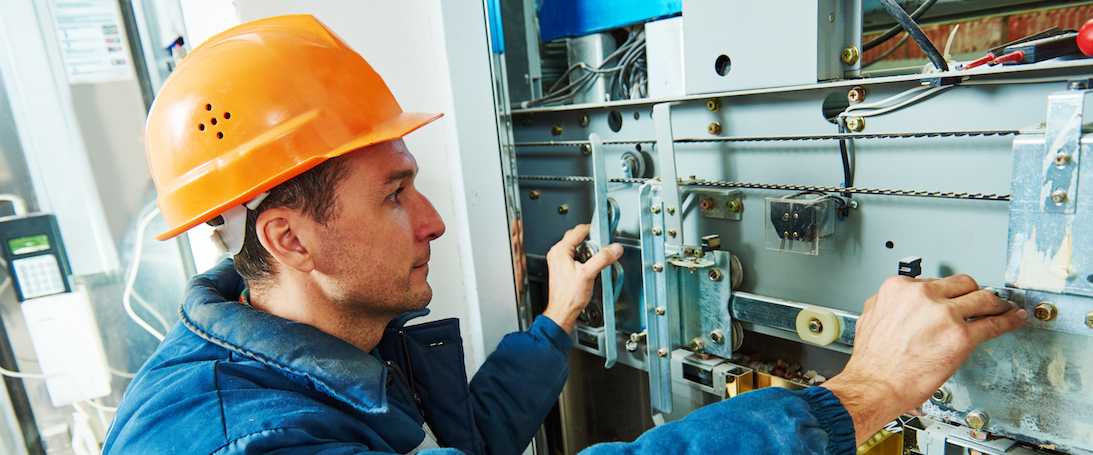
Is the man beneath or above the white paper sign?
beneath

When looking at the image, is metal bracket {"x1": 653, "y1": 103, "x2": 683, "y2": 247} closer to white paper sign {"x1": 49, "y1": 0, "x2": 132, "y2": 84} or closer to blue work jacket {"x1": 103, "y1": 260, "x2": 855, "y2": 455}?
blue work jacket {"x1": 103, "y1": 260, "x2": 855, "y2": 455}

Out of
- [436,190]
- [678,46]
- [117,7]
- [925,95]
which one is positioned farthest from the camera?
[117,7]

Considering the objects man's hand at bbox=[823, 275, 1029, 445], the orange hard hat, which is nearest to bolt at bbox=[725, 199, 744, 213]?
man's hand at bbox=[823, 275, 1029, 445]

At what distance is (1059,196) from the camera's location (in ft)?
2.18

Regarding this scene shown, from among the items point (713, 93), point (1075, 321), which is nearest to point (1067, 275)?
point (1075, 321)

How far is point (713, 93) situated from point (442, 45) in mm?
527

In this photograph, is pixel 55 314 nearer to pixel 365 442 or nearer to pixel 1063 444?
pixel 365 442

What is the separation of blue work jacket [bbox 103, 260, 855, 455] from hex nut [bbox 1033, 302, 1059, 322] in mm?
275

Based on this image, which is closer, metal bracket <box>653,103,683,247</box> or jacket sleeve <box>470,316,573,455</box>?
metal bracket <box>653,103,683,247</box>

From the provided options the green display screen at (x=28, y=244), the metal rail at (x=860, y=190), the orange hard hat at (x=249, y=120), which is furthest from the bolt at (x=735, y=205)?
the green display screen at (x=28, y=244)

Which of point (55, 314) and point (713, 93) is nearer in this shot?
point (713, 93)

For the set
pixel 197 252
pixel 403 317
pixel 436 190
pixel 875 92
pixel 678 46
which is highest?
pixel 678 46

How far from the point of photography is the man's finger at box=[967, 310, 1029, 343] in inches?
27.4

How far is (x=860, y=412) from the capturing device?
27.2 inches
